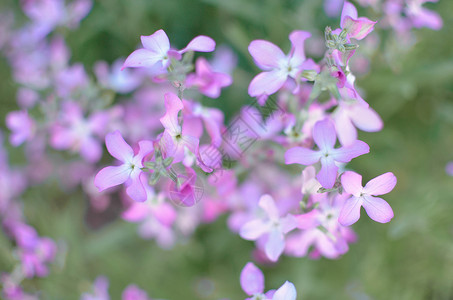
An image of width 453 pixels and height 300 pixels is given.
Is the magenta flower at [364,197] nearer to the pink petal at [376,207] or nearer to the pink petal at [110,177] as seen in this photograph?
the pink petal at [376,207]

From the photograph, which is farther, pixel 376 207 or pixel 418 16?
pixel 418 16

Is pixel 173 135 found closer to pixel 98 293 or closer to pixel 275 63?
pixel 275 63

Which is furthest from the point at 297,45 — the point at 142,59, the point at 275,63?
the point at 142,59

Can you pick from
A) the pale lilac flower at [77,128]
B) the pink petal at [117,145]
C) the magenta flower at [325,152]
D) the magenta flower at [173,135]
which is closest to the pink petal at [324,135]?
the magenta flower at [325,152]

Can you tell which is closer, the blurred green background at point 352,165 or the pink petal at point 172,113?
the pink petal at point 172,113

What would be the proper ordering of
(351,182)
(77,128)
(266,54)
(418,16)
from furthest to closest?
(77,128), (418,16), (266,54), (351,182)

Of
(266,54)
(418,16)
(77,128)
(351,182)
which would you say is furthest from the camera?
(77,128)
